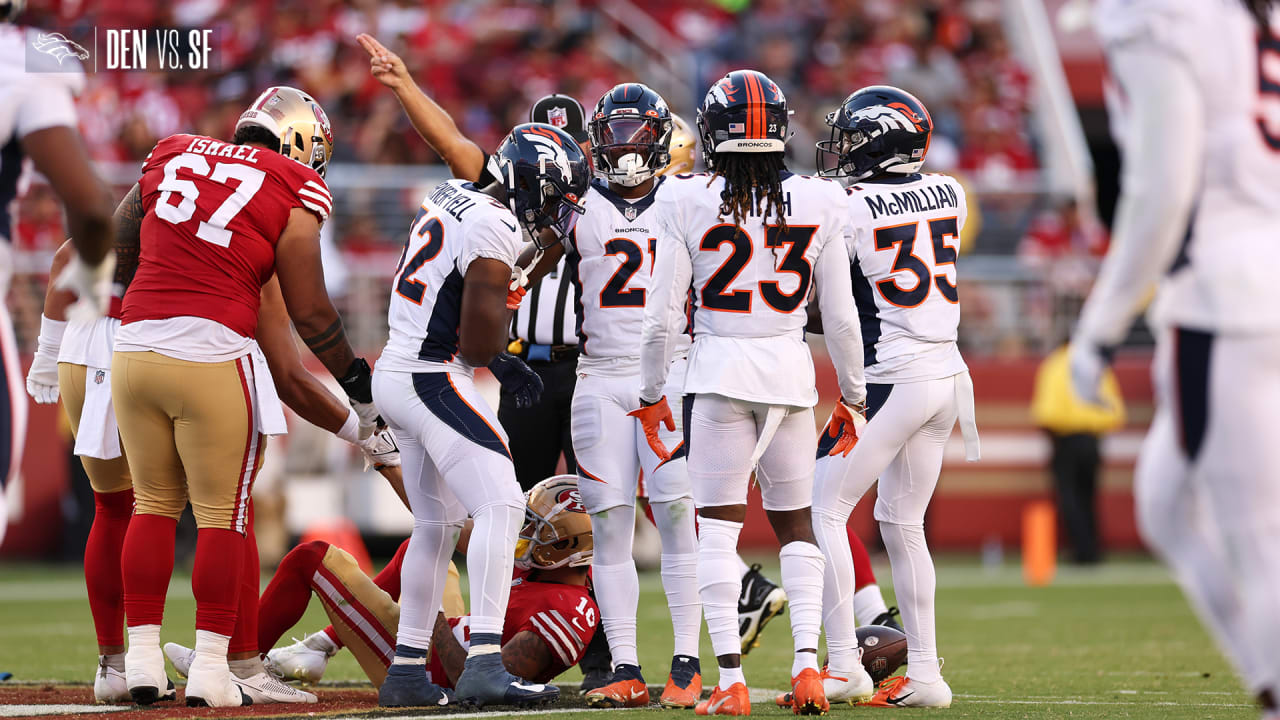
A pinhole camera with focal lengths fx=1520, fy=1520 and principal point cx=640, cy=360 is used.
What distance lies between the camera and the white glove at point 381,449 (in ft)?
19.4

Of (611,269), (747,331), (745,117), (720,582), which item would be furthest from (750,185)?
(720,582)

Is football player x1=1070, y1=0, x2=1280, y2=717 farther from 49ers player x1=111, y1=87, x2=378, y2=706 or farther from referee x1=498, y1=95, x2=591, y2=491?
referee x1=498, y1=95, x2=591, y2=491

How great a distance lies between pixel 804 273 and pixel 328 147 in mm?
1975

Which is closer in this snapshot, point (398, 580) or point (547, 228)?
point (547, 228)

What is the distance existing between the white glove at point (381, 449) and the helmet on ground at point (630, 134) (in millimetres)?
1366

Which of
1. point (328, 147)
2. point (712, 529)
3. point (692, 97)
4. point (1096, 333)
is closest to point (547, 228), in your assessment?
point (328, 147)

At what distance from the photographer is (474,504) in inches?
212

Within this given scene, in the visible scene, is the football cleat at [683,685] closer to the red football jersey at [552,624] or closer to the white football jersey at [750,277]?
the red football jersey at [552,624]

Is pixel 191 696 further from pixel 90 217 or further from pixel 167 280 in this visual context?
pixel 90 217

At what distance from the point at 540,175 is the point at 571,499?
140 centimetres

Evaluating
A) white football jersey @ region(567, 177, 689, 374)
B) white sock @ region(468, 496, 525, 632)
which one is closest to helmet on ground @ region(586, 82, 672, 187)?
white football jersey @ region(567, 177, 689, 374)

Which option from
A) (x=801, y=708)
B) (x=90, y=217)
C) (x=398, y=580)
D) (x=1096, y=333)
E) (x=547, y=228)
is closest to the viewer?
(x=1096, y=333)

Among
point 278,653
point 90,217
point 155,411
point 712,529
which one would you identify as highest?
point 90,217

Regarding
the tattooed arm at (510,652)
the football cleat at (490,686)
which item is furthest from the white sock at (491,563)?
the tattooed arm at (510,652)
